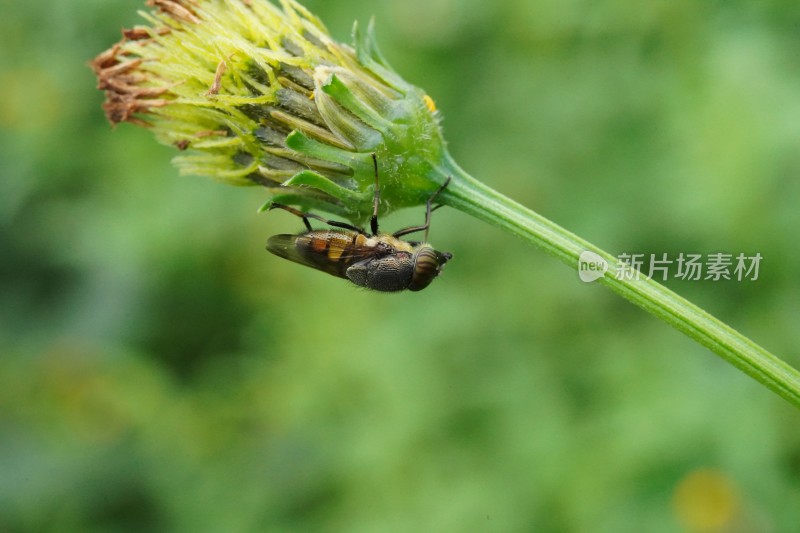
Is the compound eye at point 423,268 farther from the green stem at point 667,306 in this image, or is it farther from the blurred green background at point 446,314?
the blurred green background at point 446,314

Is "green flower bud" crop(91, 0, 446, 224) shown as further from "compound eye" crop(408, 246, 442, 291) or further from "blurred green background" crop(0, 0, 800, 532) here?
"blurred green background" crop(0, 0, 800, 532)

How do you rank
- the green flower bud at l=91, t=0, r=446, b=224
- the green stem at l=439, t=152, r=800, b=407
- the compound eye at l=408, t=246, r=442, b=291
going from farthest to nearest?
the compound eye at l=408, t=246, r=442, b=291 → the green flower bud at l=91, t=0, r=446, b=224 → the green stem at l=439, t=152, r=800, b=407

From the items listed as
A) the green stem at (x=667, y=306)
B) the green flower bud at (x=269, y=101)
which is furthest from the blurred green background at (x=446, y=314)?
the green flower bud at (x=269, y=101)

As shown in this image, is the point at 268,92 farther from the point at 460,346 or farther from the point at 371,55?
the point at 460,346

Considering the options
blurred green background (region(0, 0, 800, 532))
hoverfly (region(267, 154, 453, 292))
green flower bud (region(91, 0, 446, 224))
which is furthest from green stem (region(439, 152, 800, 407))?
blurred green background (region(0, 0, 800, 532))

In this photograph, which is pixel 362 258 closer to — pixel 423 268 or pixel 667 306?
pixel 423 268

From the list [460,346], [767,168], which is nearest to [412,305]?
[460,346]
